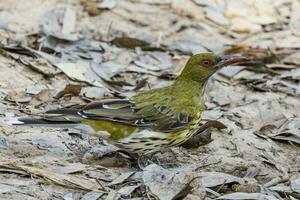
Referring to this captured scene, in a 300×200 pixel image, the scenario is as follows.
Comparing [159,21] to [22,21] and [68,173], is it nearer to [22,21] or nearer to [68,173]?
[22,21]

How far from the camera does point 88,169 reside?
6250mm

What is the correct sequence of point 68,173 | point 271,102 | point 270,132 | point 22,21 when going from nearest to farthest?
point 68,173
point 270,132
point 271,102
point 22,21

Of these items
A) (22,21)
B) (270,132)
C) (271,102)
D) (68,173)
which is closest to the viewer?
(68,173)

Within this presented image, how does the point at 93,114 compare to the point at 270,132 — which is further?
the point at 270,132

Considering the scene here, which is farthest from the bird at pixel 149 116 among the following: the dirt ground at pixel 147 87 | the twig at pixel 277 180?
the twig at pixel 277 180

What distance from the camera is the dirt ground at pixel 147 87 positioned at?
6070 millimetres

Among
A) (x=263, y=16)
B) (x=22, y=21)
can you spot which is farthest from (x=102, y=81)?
(x=263, y=16)

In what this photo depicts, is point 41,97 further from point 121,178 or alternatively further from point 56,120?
point 121,178

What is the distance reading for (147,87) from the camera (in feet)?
28.8

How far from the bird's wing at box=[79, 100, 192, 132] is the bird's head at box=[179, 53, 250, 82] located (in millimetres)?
479

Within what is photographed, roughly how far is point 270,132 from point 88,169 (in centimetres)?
235

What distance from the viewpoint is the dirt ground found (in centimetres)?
607

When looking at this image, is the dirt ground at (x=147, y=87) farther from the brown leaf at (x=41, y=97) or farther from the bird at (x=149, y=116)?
the bird at (x=149, y=116)

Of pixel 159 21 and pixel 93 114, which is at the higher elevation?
pixel 93 114
